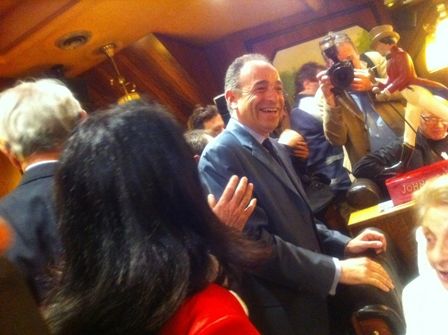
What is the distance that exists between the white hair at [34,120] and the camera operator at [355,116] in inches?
44.3

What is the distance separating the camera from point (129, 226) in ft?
2.21

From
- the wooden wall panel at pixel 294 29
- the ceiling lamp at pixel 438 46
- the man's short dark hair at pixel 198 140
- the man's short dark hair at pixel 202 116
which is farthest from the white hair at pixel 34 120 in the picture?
the wooden wall panel at pixel 294 29

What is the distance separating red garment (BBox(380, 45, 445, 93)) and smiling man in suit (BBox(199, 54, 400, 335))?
41 centimetres

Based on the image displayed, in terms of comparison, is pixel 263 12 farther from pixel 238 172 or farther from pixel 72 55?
pixel 238 172

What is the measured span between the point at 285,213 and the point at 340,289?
28 centimetres

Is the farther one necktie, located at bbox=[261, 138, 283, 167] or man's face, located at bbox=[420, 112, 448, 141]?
man's face, located at bbox=[420, 112, 448, 141]

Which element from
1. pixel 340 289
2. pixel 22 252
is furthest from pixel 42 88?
pixel 340 289

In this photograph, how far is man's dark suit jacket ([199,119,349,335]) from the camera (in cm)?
139

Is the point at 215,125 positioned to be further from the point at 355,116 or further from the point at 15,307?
the point at 15,307

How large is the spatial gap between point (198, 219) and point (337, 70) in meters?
1.25

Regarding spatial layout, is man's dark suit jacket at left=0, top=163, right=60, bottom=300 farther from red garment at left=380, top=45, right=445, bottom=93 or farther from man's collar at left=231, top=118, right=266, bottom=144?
red garment at left=380, top=45, right=445, bottom=93

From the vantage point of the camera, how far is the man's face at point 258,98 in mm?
1635

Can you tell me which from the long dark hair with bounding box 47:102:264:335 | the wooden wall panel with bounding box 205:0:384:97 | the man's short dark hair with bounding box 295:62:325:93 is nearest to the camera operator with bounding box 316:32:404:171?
the man's short dark hair with bounding box 295:62:325:93

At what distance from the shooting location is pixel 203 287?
26.8 inches
